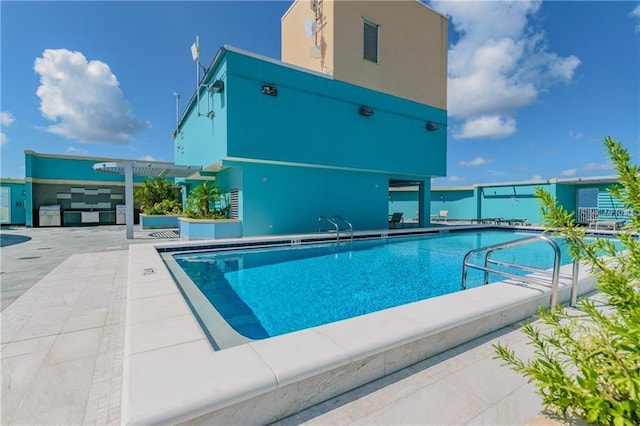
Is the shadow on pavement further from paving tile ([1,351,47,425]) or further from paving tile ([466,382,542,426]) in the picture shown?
paving tile ([466,382,542,426])

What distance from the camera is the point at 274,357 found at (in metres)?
2.12

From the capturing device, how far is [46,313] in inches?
146

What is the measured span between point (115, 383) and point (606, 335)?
3.30m

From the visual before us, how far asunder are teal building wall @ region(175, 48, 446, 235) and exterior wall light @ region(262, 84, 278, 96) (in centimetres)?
11

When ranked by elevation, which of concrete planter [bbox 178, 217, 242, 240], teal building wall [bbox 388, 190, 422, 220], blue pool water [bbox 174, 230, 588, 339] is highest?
teal building wall [bbox 388, 190, 422, 220]

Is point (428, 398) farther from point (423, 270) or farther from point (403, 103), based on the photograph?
point (403, 103)

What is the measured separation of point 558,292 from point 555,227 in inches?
126

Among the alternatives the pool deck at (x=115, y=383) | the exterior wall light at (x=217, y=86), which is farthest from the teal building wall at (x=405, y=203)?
the pool deck at (x=115, y=383)

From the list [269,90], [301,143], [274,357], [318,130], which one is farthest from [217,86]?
[274,357]

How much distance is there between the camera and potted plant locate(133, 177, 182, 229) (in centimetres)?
1564

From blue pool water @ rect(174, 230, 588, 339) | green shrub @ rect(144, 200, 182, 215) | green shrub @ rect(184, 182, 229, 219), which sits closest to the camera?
blue pool water @ rect(174, 230, 588, 339)

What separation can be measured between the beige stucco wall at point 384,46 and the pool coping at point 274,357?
11.3m

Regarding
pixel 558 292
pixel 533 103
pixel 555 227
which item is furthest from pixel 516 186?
pixel 555 227

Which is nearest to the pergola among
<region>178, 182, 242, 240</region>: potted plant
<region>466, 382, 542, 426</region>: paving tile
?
<region>178, 182, 242, 240</region>: potted plant
